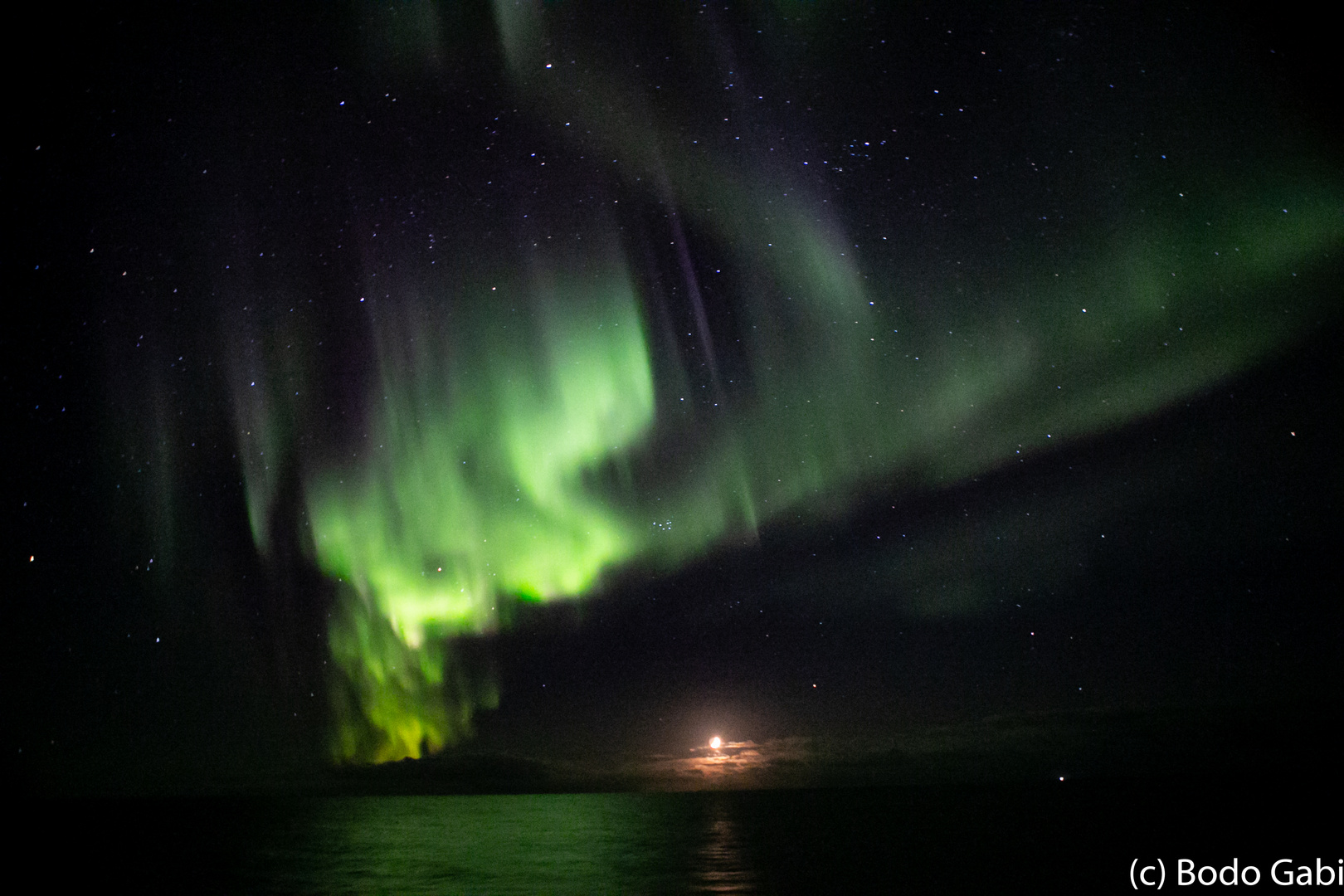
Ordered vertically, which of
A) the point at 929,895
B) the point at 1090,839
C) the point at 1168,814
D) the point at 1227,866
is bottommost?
the point at 1168,814

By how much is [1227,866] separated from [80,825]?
97364 mm

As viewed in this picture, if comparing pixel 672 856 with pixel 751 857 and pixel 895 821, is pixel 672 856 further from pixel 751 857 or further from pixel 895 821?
pixel 895 821

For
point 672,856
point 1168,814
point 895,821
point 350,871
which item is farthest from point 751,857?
point 1168,814

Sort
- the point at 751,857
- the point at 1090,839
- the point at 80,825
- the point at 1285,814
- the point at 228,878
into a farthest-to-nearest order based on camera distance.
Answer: the point at 80,825 < the point at 1285,814 < the point at 1090,839 < the point at 751,857 < the point at 228,878

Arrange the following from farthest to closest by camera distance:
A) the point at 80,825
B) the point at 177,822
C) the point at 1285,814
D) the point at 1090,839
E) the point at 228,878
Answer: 1. the point at 177,822
2. the point at 80,825
3. the point at 1285,814
4. the point at 1090,839
5. the point at 228,878

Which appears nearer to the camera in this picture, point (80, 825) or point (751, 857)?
point (751, 857)

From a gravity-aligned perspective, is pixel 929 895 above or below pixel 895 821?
above

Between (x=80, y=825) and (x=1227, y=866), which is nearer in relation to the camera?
(x=1227, y=866)

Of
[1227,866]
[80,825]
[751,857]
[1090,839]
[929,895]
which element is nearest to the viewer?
[929,895]

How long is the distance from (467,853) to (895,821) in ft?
117

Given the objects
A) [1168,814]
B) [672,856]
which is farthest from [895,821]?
[672,856]

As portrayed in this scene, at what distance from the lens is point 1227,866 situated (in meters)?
25.3

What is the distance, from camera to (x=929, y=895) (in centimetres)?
2042

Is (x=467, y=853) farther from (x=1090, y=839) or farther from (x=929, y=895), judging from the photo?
(x=1090, y=839)
